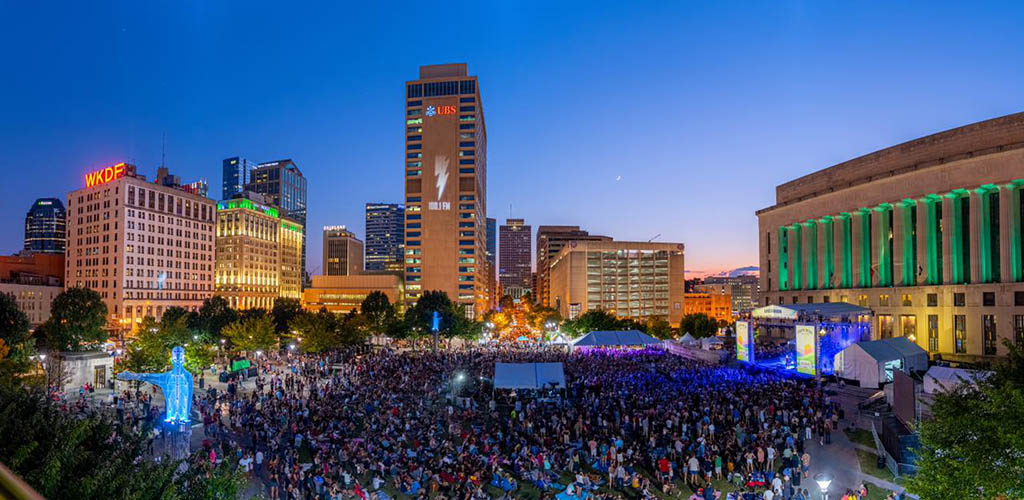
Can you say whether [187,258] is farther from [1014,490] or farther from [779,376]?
[1014,490]

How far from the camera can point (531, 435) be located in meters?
25.5

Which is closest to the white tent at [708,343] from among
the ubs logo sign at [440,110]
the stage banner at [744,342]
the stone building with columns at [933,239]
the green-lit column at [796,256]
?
the stage banner at [744,342]

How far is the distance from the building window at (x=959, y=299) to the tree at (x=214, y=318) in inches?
3093

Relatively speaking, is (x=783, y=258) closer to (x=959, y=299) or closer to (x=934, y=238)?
(x=934, y=238)

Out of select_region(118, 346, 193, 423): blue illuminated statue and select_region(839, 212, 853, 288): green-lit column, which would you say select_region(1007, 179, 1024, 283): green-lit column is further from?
select_region(118, 346, 193, 423): blue illuminated statue

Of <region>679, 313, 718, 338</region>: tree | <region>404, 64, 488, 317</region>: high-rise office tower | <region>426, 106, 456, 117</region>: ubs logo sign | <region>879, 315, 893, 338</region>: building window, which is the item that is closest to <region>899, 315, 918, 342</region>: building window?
<region>879, 315, 893, 338</region>: building window

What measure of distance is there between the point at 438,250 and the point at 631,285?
51552 mm

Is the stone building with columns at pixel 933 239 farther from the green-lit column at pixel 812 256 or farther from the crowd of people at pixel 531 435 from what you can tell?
the crowd of people at pixel 531 435

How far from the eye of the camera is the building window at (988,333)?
5422 cm

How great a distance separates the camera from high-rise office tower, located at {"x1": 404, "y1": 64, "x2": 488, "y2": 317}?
458 feet

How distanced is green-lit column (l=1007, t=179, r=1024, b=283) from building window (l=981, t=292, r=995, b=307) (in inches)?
89.9

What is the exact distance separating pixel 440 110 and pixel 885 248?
10209cm

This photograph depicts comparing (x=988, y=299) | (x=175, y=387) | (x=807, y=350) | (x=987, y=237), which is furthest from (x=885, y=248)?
(x=175, y=387)

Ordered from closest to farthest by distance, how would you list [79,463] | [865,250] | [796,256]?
[79,463] → [865,250] → [796,256]
